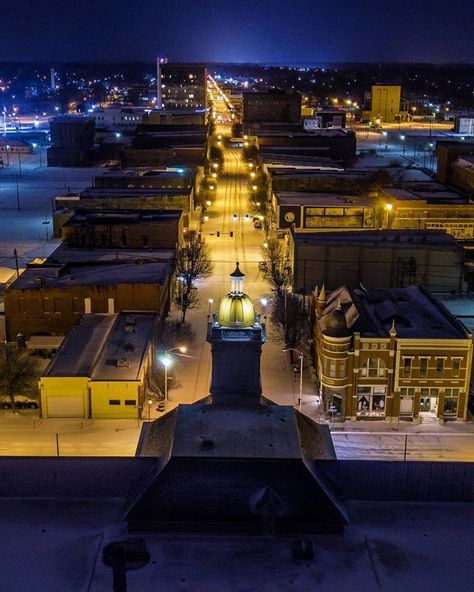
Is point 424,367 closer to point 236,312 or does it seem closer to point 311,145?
point 236,312

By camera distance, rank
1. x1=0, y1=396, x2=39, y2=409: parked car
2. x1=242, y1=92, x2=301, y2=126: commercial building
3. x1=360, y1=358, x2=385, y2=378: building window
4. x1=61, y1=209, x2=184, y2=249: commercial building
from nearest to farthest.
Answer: x1=360, y1=358, x2=385, y2=378: building window
x1=0, y1=396, x2=39, y2=409: parked car
x1=61, y1=209, x2=184, y2=249: commercial building
x1=242, y1=92, x2=301, y2=126: commercial building

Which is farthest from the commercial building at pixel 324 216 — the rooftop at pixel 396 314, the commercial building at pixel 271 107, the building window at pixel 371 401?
the commercial building at pixel 271 107

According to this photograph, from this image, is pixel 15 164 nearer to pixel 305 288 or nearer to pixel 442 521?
pixel 305 288

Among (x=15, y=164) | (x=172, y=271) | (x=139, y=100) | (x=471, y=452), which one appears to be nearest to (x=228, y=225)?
(x=172, y=271)

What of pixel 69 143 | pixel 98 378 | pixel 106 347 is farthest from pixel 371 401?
pixel 69 143

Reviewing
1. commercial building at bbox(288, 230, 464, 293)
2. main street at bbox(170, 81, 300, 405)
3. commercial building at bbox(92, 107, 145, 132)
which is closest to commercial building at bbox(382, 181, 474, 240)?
main street at bbox(170, 81, 300, 405)

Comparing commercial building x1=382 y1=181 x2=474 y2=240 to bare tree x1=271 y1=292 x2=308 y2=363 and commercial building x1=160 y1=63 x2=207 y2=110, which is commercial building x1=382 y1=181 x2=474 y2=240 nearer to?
bare tree x1=271 y1=292 x2=308 y2=363

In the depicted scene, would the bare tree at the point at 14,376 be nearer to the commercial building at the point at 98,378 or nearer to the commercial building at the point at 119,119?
the commercial building at the point at 98,378
